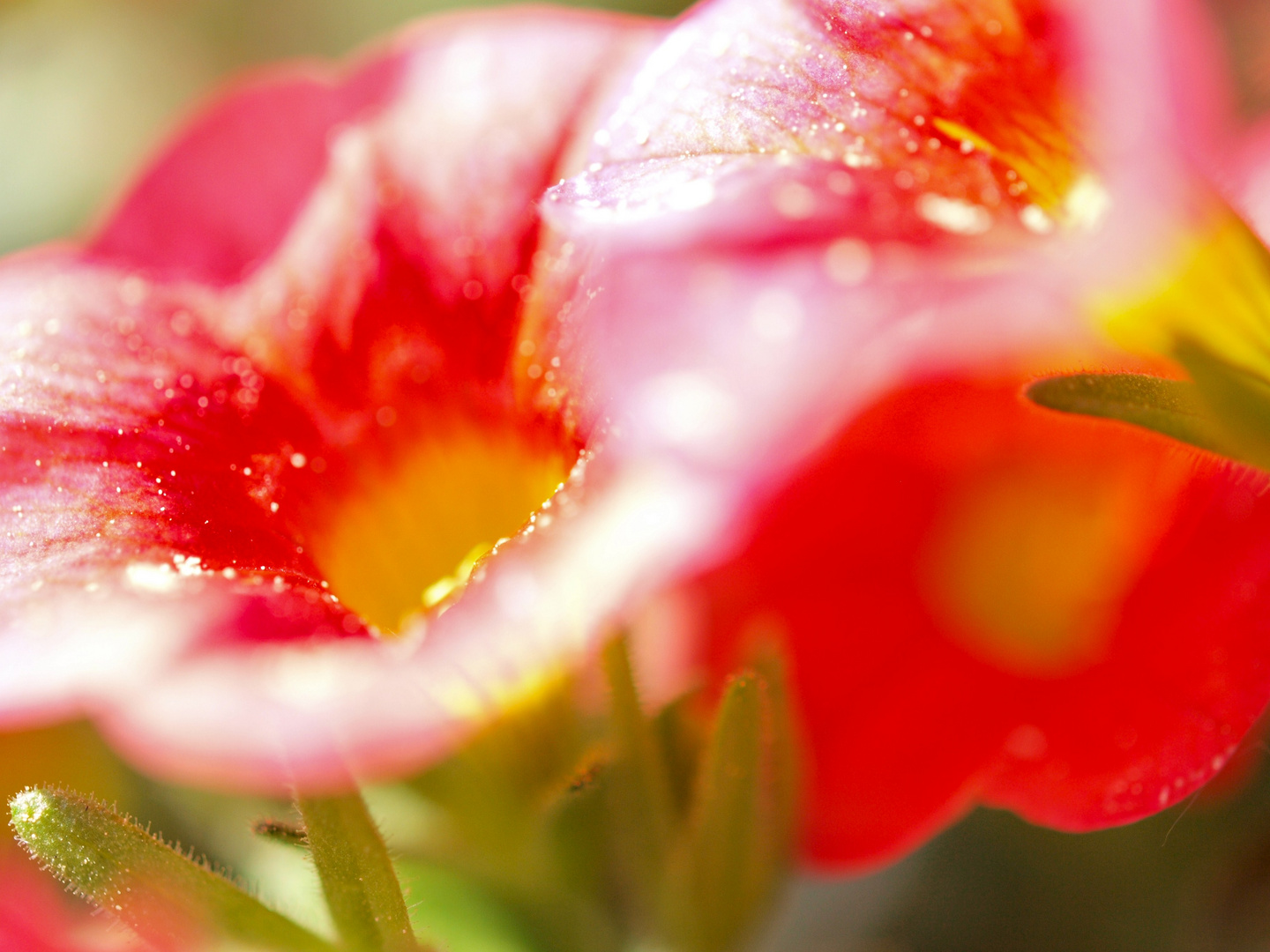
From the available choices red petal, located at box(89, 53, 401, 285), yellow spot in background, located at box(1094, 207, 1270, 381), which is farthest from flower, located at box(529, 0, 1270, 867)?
red petal, located at box(89, 53, 401, 285)

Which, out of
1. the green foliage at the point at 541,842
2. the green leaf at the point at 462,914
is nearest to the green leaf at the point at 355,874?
the green foliage at the point at 541,842

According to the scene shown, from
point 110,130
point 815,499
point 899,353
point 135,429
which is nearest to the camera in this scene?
point 899,353

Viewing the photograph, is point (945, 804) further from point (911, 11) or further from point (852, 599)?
point (911, 11)

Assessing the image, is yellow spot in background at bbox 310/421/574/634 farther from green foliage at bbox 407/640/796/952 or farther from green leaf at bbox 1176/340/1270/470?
green leaf at bbox 1176/340/1270/470

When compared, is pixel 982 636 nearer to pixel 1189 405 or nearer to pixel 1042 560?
pixel 1042 560

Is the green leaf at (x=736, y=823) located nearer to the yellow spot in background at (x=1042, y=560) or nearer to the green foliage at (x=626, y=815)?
the green foliage at (x=626, y=815)

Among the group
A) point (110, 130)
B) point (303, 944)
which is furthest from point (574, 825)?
point (110, 130)
